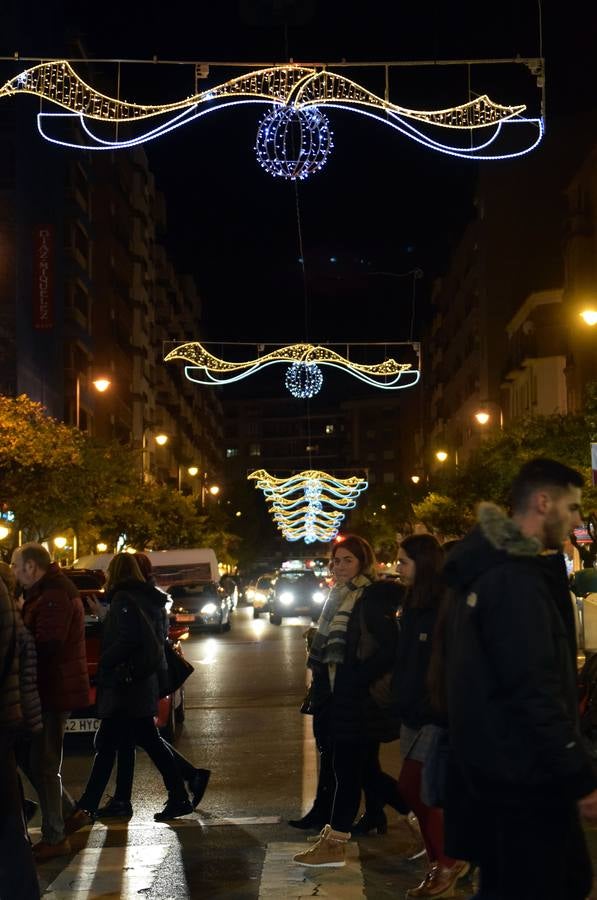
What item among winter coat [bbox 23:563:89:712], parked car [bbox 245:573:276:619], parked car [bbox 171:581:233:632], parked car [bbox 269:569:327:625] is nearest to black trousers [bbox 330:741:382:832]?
winter coat [bbox 23:563:89:712]

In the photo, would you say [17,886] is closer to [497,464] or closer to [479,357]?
[497,464]

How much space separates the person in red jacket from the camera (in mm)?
9141

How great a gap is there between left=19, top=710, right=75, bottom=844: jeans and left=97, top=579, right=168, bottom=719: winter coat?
1.03m

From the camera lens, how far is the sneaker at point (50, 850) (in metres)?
9.07

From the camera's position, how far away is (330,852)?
27.9ft

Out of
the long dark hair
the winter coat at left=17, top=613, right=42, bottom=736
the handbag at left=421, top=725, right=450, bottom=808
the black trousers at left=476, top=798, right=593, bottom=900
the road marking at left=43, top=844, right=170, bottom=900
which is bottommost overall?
the road marking at left=43, top=844, right=170, bottom=900

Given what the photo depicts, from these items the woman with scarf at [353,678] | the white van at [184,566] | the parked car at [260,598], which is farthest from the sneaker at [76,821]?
the parked car at [260,598]

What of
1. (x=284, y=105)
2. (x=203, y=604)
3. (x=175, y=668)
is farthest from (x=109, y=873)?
(x=203, y=604)

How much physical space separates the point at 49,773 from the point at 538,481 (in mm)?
5279

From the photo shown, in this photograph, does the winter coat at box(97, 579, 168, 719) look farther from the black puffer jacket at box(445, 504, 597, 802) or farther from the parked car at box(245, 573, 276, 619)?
the parked car at box(245, 573, 276, 619)

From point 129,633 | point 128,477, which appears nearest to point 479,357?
point 128,477

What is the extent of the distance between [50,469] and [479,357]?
54100 mm

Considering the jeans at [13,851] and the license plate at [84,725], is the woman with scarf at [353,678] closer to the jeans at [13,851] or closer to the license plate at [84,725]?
the jeans at [13,851]

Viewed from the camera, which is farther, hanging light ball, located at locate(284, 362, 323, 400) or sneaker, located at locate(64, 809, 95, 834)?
hanging light ball, located at locate(284, 362, 323, 400)
